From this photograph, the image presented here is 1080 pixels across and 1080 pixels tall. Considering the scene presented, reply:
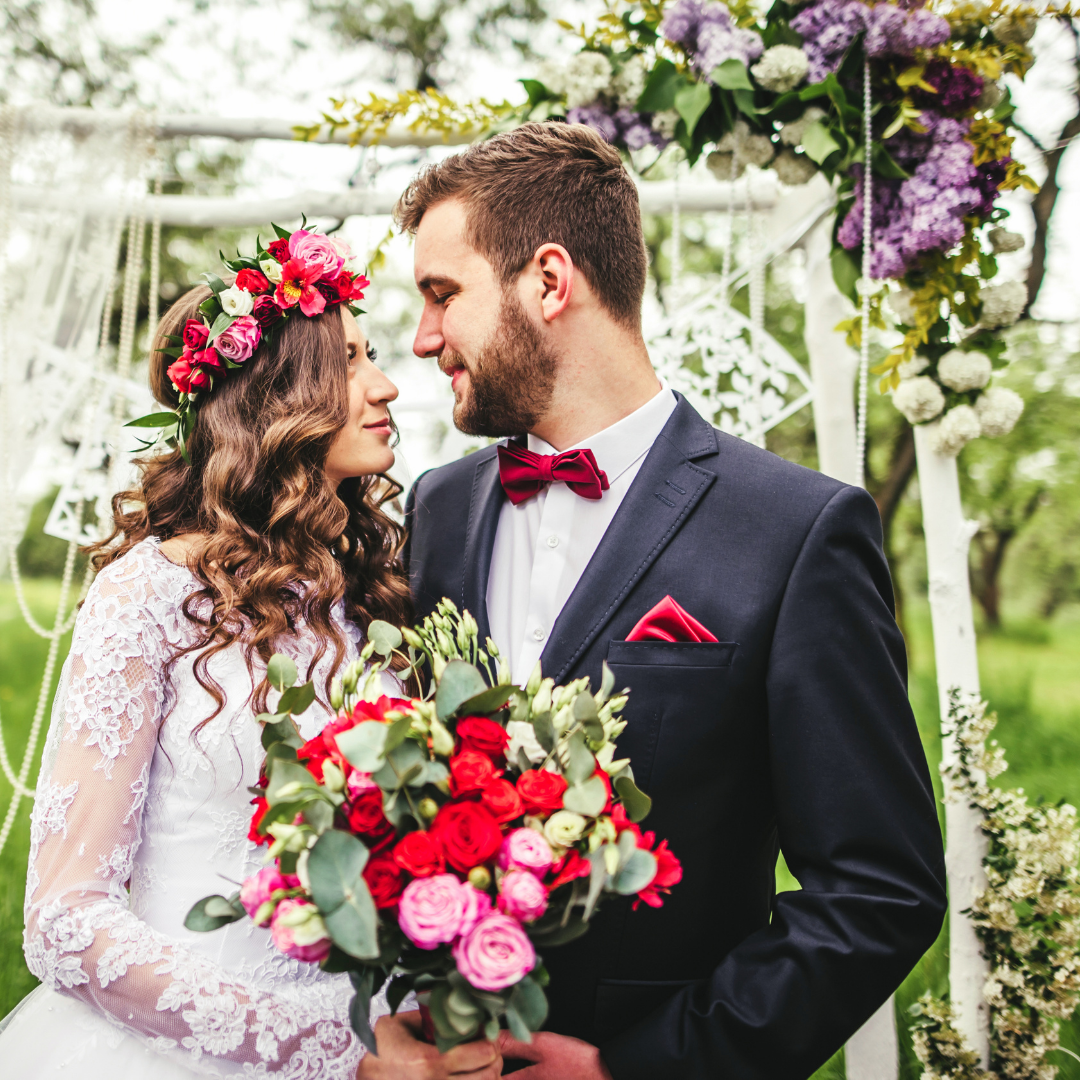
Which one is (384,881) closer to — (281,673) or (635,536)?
(281,673)

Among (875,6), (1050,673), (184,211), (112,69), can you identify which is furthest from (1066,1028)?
(112,69)

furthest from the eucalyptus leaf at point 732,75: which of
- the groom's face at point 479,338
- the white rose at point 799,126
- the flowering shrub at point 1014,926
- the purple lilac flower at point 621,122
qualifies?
the flowering shrub at point 1014,926

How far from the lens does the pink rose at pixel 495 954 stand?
115cm

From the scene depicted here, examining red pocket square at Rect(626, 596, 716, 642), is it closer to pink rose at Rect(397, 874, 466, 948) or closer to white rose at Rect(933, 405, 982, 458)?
pink rose at Rect(397, 874, 466, 948)

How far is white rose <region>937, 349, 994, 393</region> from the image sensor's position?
112 inches

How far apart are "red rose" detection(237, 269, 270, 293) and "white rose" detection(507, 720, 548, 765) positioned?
151 centimetres

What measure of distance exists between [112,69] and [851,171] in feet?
32.6

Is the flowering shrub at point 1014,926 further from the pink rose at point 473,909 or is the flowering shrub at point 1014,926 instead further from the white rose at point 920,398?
the pink rose at point 473,909

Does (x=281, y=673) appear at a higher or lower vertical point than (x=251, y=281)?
lower

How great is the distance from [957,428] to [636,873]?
2194 mm

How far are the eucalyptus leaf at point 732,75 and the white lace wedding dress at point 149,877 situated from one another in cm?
229

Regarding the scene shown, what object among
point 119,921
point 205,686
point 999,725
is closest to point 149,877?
point 119,921

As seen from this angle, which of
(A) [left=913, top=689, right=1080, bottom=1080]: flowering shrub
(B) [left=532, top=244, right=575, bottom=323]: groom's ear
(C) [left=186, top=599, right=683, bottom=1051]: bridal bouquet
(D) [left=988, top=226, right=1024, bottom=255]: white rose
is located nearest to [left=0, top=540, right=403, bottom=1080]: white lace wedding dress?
(C) [left=186, top=599, right=683, bottom=1051]: bridal bouquet

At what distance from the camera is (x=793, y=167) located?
9.91 feet
